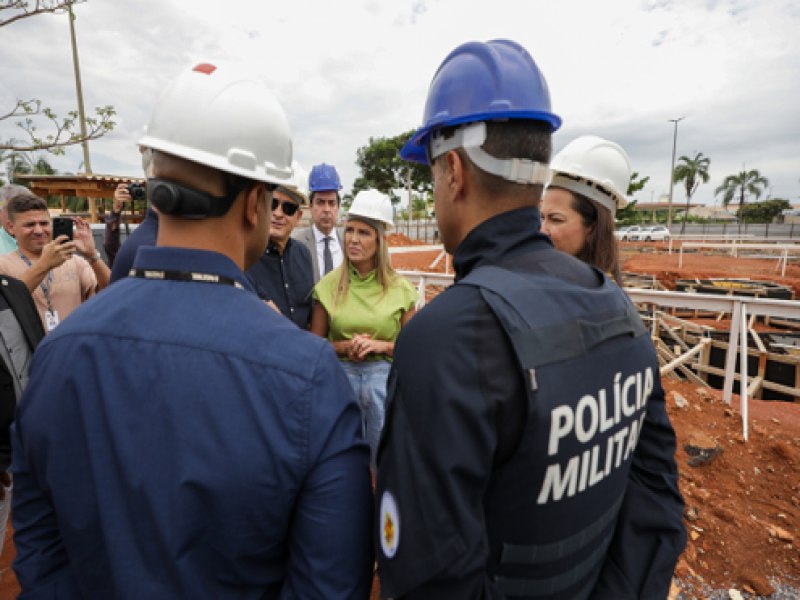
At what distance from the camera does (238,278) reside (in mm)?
1062

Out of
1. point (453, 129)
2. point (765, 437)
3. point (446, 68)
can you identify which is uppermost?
point (446, 68)

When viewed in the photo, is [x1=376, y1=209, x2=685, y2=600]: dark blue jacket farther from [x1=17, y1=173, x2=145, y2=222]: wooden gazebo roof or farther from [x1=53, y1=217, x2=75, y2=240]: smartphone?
[x1=17, y1=173, x2=145, y2=222]: wooden gazebo roof

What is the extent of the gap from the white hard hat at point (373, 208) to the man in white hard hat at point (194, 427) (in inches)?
85.2

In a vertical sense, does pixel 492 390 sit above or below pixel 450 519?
above

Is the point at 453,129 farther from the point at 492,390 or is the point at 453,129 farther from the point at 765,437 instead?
the point at 765,437

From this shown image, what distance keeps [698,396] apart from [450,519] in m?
5.34

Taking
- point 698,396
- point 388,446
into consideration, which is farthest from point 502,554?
point 698,396

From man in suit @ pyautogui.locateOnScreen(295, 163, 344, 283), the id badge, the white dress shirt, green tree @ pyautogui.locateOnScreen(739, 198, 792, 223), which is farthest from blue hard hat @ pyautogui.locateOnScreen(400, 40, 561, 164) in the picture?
green tree @ pyautogui.locateOnScreen(739, 198, 792, 223)

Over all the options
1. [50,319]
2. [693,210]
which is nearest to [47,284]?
[50,319]

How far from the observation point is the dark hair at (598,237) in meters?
2.21

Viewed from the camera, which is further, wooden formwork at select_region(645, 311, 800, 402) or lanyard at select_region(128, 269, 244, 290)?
wooden formwork at select_region(645, 311, 800, 402)

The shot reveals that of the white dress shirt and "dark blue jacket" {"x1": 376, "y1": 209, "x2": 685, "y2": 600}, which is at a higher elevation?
the white dress shirt

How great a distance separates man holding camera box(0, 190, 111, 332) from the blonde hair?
2.03m

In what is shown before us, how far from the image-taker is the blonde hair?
3143mm
